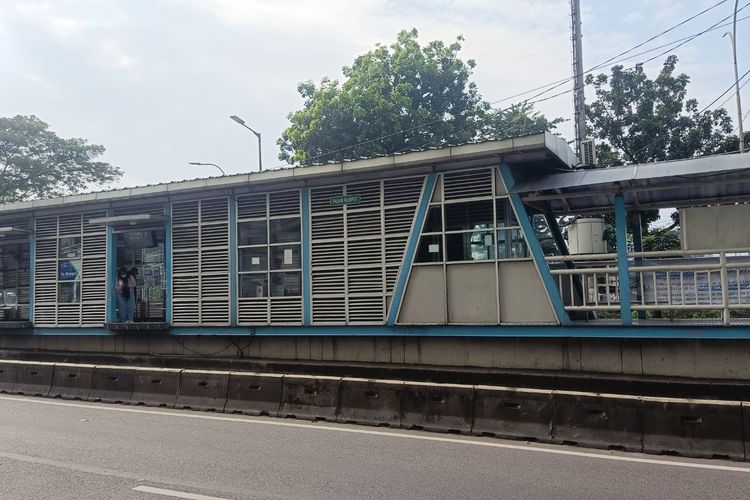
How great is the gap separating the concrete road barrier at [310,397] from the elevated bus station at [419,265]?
290 centimetres

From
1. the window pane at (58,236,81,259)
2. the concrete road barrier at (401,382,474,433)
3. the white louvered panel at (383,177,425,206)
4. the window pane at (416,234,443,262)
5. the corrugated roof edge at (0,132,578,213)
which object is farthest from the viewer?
the window pane at (58,236,81,259)

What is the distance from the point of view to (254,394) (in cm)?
960

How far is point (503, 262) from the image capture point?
1087 centimetres

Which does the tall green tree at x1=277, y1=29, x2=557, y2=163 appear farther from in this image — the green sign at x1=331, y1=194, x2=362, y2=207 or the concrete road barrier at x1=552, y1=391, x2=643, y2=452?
the concrete road barrier at x1=552, y1=391, x2=643, y2=452

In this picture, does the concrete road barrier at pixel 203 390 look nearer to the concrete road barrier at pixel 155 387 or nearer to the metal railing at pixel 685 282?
the concrete road barrier at pixel 155 387

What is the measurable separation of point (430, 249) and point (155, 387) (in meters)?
5.61

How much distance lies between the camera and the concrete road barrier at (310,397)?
29.4ft

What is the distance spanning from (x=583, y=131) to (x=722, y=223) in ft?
32.8

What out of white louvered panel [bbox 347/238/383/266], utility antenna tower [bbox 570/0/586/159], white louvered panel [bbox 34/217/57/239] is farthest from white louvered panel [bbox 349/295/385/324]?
utility antenna tower [bbox 570/0/586/159]

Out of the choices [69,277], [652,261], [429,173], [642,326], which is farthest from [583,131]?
[69,277]

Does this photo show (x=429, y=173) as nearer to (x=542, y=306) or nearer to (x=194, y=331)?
(x=542, y=306)

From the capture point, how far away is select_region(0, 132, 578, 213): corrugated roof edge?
34.4 ft

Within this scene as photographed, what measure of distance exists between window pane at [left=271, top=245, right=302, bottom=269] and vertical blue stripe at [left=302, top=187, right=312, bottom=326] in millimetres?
210

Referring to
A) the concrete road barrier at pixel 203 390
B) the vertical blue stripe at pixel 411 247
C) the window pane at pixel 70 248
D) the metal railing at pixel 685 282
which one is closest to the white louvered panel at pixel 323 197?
the vertical blue stripe at pixel 411 247
